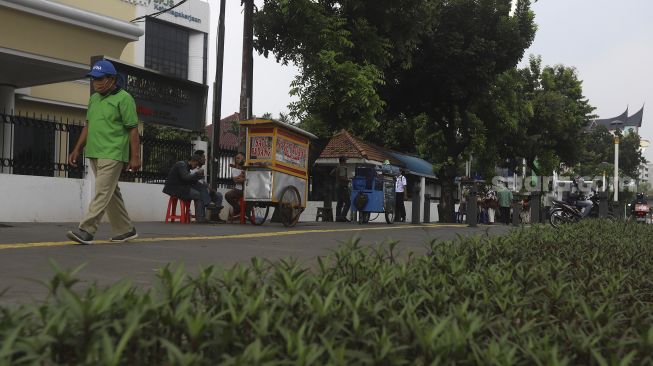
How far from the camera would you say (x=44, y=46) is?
41.9ft

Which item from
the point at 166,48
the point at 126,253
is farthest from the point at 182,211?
the point at 166,48

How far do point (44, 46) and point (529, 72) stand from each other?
112 ft

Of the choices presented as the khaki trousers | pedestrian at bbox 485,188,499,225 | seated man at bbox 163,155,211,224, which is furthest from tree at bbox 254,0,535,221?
the khaki trousers

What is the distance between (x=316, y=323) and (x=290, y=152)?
33.5ft

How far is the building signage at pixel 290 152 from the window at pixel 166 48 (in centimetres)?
4203

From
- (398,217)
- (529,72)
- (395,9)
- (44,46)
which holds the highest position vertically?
(529,72)

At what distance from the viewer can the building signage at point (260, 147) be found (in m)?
12.0

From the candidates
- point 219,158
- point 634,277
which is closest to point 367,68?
point 219,158

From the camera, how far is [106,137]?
275 inches

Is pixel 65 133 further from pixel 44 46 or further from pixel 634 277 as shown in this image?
pixel 634 277

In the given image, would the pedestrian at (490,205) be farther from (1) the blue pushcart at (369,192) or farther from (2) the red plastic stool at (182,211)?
(2) the red plastic stool at (182,211)

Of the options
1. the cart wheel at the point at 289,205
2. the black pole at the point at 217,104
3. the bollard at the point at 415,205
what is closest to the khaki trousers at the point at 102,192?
the cart wheel at the point at 289,205

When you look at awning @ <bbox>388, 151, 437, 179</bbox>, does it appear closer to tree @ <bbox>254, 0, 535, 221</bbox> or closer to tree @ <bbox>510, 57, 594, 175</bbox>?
tree @ <bbox>254, 0, 535, 221</bbox>

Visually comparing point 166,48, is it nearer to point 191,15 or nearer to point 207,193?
point 191,15
